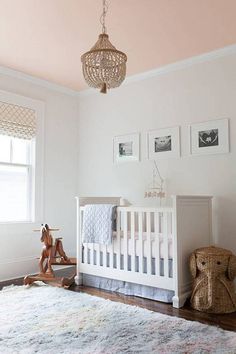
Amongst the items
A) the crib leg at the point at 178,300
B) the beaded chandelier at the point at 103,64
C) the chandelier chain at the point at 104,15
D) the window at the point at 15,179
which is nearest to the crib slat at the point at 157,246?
the crib leg at the point at 178,300

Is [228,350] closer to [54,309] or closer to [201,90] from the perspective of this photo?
[54,309]

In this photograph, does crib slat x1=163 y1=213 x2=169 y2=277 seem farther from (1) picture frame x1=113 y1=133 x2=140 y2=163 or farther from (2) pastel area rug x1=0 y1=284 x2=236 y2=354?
(1) picture frame x1=113 y1=133 x2=140 y2=163

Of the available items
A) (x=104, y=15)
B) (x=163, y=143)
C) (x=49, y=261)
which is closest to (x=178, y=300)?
(x=49, y=261)

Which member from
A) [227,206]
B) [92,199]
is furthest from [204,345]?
[92,199]

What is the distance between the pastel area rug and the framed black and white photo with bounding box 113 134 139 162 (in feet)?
6.05

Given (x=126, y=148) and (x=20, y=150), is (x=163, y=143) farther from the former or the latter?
(x=20, y=150)

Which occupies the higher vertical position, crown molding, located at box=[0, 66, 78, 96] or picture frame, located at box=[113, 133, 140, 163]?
crown molding, located at box=[0, 66, 78, 96]

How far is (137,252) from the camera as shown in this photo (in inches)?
118

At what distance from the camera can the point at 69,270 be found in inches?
162

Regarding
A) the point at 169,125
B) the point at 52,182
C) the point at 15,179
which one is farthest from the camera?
the point at 52,182

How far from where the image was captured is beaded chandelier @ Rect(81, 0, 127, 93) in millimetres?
2105

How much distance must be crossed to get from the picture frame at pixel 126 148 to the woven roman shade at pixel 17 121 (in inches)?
42.1

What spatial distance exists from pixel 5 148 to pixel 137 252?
2.04 m

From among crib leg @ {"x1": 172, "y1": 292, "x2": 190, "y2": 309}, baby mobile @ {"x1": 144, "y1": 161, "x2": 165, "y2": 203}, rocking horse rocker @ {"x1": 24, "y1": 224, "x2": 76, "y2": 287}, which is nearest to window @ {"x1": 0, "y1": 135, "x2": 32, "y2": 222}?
rocking horse rocker @ {"x1": 24, "y1": 224, "x2": 76, "y2": 287}
